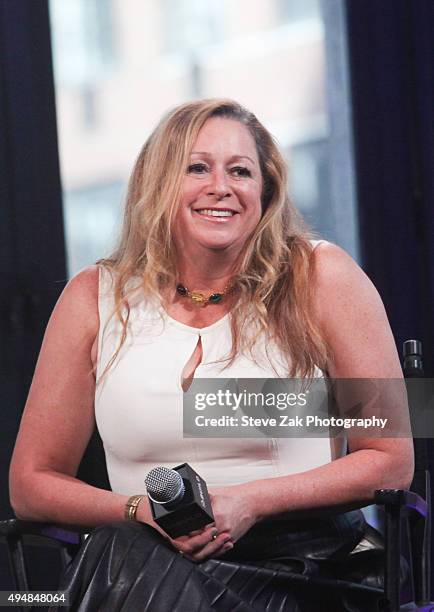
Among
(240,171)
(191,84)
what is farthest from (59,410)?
(191,84)

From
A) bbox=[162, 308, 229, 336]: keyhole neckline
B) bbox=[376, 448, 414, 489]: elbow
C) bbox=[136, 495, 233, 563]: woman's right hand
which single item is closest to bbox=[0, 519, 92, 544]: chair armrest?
bbox=[136, 495, 233, 563]: woman's right hand

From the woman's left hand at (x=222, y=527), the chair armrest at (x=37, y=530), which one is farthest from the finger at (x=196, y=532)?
the chair armrest at (x=37, y=530)

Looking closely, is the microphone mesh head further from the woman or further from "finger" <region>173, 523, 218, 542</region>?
the woman

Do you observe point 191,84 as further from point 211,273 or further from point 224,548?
point 224,548

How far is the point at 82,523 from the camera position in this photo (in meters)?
1.82

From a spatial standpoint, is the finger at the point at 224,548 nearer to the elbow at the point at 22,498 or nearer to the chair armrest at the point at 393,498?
the chair armrest at the point at 393,498

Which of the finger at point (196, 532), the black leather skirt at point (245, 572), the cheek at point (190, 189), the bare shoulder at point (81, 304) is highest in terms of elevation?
the cheek at point (190, 189)

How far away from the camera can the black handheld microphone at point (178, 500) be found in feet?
4.77

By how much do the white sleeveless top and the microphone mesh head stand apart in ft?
1.26

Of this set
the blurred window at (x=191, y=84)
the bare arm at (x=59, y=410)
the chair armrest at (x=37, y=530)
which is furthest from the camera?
the blurred window at (x=191, y=84)

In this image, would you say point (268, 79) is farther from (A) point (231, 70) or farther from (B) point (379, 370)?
(B) point (379, 370)

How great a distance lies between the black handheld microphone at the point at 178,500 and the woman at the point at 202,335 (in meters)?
0.22

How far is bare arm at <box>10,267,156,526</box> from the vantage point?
191 cm

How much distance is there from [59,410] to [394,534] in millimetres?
684
